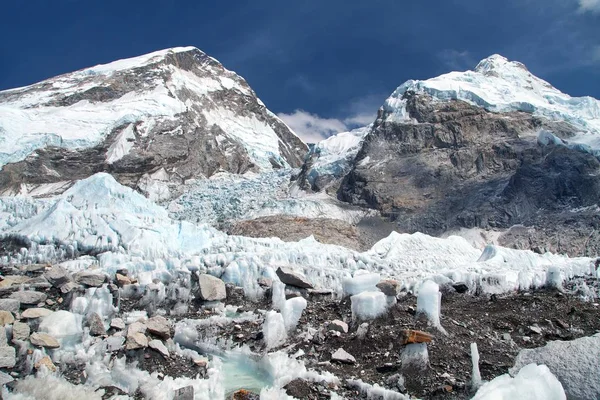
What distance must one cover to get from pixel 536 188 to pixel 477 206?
554cm

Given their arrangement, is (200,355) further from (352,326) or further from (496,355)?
(496,355)

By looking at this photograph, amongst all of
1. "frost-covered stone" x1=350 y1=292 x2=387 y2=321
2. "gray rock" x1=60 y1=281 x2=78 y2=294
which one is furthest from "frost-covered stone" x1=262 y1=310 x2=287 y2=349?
"gray rock" x1=60 y1=281 x2=78 y2=294

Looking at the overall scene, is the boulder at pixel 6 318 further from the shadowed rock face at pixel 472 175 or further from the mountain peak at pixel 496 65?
the mountain peak at pixel 496 65

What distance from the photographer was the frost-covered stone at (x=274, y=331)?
893cm

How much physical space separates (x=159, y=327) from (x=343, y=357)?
322cm

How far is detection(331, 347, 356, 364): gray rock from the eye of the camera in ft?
26.3

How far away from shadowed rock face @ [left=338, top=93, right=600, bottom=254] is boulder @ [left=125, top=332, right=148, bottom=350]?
124ft

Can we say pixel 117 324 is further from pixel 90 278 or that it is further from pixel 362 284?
pixel 362 284

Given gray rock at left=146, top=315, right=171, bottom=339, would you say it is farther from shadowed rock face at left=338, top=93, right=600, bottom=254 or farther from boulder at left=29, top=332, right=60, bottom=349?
shadowed rock face at left=338, top=93, right=600, bottom=254

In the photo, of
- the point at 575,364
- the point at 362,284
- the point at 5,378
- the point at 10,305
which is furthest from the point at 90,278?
the point at 575,364

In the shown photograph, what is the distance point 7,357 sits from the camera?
7.76 metres

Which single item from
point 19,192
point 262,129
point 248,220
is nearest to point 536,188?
point 248,220

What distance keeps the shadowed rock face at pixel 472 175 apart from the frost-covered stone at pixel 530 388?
37.8 m

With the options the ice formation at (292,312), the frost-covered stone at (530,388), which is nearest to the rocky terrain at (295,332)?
the ice formation at (292,312)
